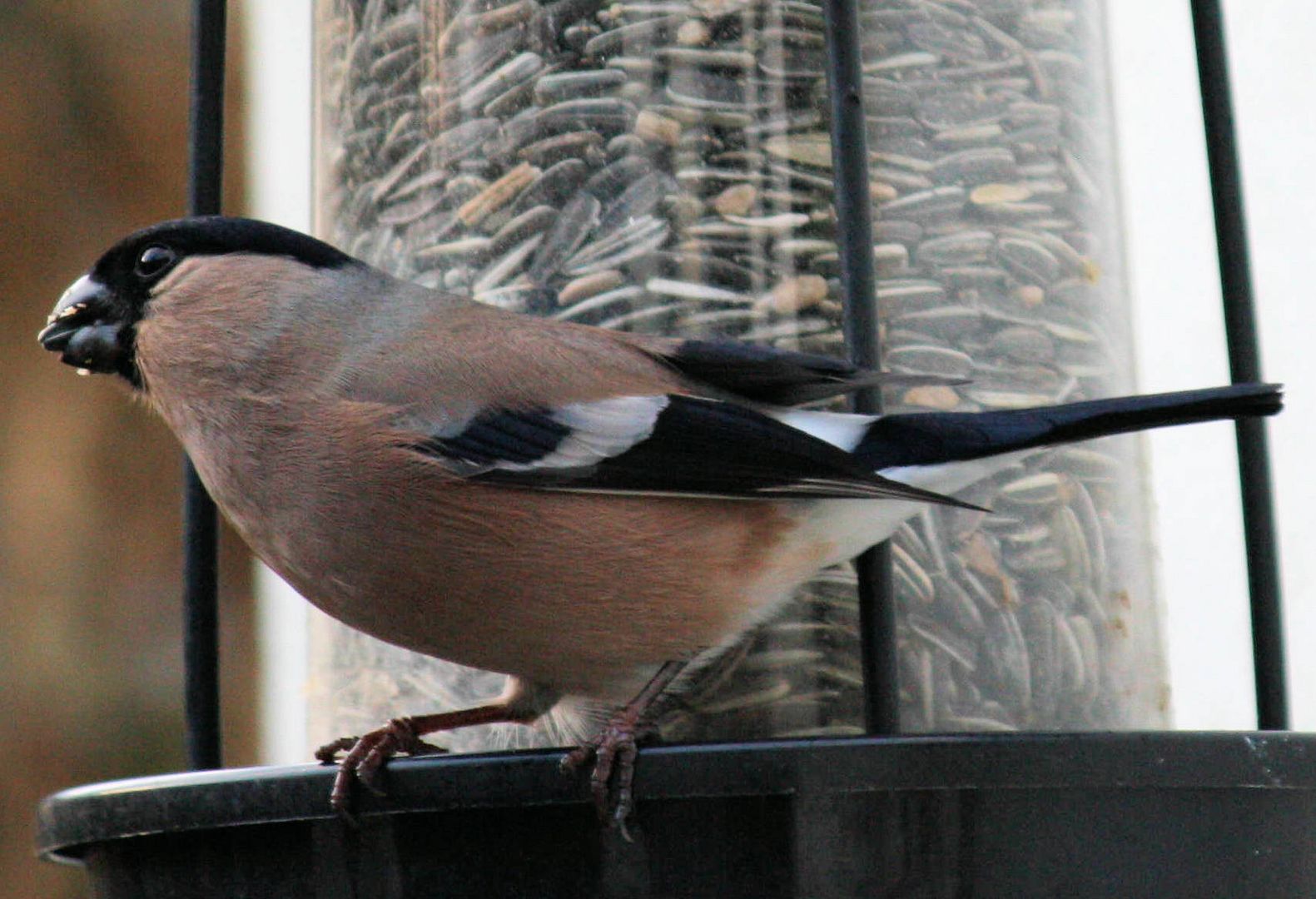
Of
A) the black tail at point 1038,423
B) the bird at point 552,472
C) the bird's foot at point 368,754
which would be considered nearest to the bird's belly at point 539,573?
the bird at point 552,472

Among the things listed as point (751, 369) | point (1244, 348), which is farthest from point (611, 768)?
point (1244, 348)

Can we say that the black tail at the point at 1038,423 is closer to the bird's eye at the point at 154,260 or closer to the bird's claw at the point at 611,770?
the bird's claw at the point at 611,770

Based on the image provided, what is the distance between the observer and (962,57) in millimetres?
3531

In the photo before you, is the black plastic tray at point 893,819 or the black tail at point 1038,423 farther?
the black tail at point 1038,423

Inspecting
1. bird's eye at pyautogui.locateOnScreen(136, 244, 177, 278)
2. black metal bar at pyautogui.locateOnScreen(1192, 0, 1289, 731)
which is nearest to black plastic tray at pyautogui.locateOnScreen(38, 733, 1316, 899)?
black metal bar at pyautogui.locateOnScreen(1192, 0, 1289, 731)

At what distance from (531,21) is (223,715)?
10.2ft

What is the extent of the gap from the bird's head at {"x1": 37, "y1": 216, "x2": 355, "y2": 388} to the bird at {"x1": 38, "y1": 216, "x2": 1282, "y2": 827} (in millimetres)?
142

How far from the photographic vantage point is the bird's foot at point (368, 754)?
2.67 m

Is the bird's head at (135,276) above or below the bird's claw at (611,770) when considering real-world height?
above

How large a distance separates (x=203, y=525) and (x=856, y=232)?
4.39 ft

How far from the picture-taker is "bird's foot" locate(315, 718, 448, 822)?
267cm

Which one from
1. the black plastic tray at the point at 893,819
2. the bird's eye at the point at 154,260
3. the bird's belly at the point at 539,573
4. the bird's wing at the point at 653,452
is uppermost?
the bird's eye at the point at 154,260

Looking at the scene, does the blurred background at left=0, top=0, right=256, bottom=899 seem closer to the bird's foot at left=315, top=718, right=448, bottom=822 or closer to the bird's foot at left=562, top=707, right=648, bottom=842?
the bird's foot at left=315, top=718, right=448, bottom=822

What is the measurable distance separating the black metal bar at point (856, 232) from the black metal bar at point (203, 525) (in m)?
1.17
